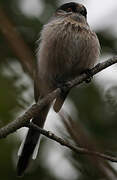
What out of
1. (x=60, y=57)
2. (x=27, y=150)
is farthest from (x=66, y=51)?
(x=27, y=150)

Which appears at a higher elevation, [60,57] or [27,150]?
[60,57]

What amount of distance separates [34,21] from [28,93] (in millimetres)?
4639

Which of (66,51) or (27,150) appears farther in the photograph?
(66,51)

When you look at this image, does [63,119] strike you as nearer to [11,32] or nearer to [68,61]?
[11,32]

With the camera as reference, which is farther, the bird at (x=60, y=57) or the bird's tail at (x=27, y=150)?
the bird at (x=60, y=57)

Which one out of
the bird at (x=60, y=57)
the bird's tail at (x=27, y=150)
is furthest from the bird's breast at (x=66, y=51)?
the bird's tail at (x=27, y=150)

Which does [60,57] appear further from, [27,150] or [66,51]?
[27,150]

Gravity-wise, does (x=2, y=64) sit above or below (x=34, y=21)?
above

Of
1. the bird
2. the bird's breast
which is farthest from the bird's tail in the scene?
the bird's breast

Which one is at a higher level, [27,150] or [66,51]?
[66,51]

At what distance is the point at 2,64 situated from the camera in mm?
3238

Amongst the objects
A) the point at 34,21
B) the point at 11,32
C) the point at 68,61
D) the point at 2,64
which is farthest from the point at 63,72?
the point at 11,32

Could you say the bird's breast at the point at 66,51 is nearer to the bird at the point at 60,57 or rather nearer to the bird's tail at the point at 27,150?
the bird at the point at 60,57

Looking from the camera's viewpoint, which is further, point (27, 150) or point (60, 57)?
point (60, 57)
